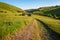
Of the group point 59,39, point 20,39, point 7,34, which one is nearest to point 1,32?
point 7,34

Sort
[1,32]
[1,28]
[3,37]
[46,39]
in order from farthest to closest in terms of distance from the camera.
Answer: [46,39]
[1,28]
[1,32]
[3,37]

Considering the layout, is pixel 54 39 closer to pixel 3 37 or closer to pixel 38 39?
pixel 38 39

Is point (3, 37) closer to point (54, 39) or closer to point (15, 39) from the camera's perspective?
point (15, 39)

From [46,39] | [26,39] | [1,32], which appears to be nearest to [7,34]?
[1,32]

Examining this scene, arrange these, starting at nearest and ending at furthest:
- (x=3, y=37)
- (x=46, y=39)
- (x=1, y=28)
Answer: (x=3, y=37)
(x=1, y=28)
(x=46, y=39)

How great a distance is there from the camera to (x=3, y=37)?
53.0 ft

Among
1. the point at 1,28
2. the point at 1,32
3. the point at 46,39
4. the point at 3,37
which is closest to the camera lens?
the point at 3,37

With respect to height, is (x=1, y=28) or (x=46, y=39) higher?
(x=1, y=28)

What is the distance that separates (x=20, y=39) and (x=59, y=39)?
5.71m

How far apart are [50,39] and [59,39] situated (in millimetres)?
1322

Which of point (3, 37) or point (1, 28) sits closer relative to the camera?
point (3, 37)

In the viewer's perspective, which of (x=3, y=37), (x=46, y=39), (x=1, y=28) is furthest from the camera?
(x=46, y=39)

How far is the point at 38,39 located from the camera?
64.5 ft

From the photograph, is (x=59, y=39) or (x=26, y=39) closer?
(x=26, y=39)
